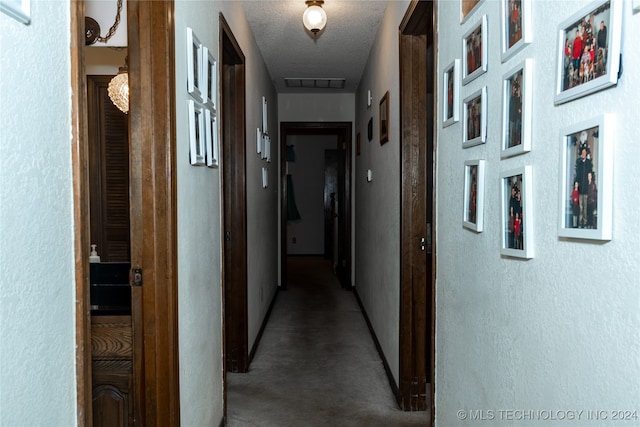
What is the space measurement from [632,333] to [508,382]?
613 millimetres

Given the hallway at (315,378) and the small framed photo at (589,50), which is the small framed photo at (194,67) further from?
the hallway at (315,378)

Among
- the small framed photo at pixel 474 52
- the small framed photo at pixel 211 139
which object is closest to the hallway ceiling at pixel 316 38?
the small framed photo at pixel 211 139

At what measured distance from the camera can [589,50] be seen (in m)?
1.05

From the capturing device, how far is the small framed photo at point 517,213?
133 cm

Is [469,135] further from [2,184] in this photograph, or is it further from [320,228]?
[320,228]

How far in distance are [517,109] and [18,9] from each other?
110 centimetres

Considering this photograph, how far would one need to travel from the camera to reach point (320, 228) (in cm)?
1044

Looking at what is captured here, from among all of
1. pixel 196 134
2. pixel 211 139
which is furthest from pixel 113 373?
pixel 211 139

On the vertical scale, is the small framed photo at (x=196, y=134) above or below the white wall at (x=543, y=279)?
above

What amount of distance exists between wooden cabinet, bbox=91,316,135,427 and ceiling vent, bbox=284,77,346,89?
4160 millimetres

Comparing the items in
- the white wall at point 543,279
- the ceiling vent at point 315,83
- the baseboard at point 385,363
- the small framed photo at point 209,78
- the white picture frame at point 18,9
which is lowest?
the baseboard at point 385,363

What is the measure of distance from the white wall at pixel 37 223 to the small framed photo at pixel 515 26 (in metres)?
1.02

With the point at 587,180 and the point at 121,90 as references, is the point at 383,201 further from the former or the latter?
the point at 587,180

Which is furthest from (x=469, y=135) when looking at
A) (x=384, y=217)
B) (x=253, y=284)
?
(x=253, y=284)
